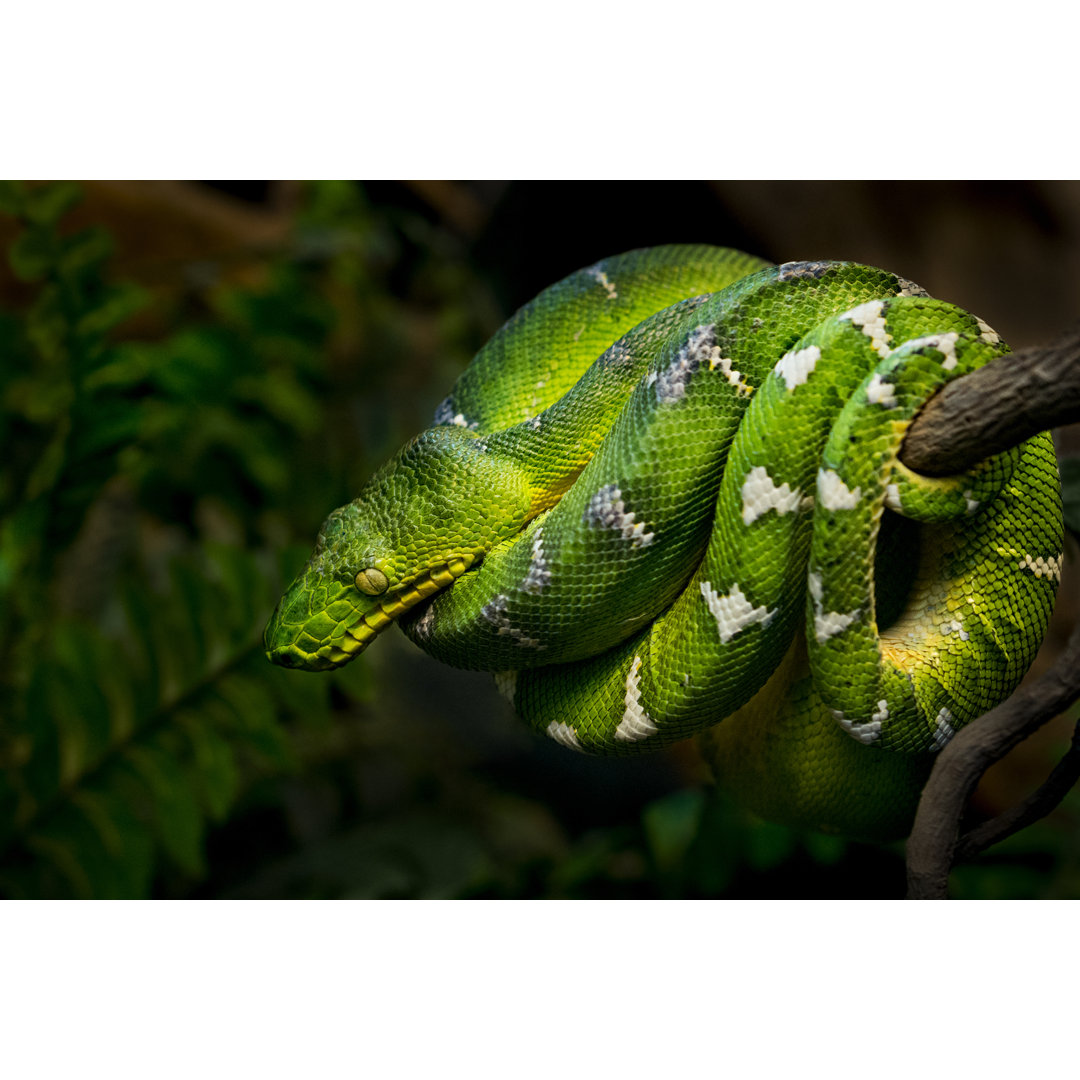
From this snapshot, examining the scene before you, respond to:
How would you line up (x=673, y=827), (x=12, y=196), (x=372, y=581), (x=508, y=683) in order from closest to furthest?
(x=372, y=581) < (x=508, y=683) < (x=12, y=196) < (x=673, y=827)

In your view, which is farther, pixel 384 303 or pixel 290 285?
pixel 384 303

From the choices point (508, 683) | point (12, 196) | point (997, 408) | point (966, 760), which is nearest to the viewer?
point (997, 408)

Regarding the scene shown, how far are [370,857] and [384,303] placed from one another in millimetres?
1736

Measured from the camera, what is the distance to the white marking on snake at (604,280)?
106 cm

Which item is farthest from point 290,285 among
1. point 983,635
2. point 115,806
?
point 983,635

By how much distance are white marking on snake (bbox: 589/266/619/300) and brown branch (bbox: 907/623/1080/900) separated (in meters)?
0.60

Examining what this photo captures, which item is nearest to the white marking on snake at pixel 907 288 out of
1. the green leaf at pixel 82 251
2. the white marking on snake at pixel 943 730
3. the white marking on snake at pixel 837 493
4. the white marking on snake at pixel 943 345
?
the white marking on snake at pixel 943 345

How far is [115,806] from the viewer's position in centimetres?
167

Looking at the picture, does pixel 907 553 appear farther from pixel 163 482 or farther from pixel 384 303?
pixel 384 303

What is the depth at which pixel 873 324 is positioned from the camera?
75 cm

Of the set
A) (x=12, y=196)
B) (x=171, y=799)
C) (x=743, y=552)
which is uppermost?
(x=12, y=196)

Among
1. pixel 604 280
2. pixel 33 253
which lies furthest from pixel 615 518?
pixel 33 253

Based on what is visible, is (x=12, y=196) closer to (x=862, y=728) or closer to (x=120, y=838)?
(x=120, y=838)

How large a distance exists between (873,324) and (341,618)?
56 centimetres
